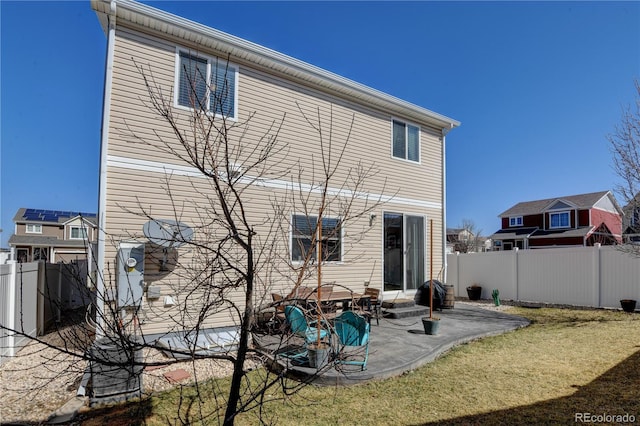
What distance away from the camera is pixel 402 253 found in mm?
9938

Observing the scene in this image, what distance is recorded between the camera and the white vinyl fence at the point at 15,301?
5250 mm

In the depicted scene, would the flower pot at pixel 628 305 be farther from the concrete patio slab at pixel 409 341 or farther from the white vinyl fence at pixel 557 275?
the concrete patio slab at pixel 409 341

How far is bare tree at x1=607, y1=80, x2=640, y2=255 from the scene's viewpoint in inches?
300

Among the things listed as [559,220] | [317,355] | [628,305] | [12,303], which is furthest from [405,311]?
[559,220]

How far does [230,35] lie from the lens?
23.3ft

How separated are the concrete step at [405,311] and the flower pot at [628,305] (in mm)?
5940

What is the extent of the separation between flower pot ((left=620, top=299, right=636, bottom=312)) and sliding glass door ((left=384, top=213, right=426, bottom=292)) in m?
5.59

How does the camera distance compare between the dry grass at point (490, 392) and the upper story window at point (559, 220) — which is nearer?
the dry grass at point (490, 392)

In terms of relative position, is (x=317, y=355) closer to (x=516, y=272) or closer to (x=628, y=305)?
(x=628, y=305)

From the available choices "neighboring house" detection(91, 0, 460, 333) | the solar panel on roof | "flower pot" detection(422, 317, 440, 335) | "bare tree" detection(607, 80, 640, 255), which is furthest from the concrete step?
the solar panel on roof

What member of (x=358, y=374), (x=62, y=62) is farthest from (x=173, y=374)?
(x=62, y=62)

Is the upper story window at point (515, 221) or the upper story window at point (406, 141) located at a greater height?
the upper story window at point (406, 141)

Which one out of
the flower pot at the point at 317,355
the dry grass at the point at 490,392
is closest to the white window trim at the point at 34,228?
the dry grass at the point at 490,392

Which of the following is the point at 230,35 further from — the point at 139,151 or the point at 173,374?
the point at 173,374
